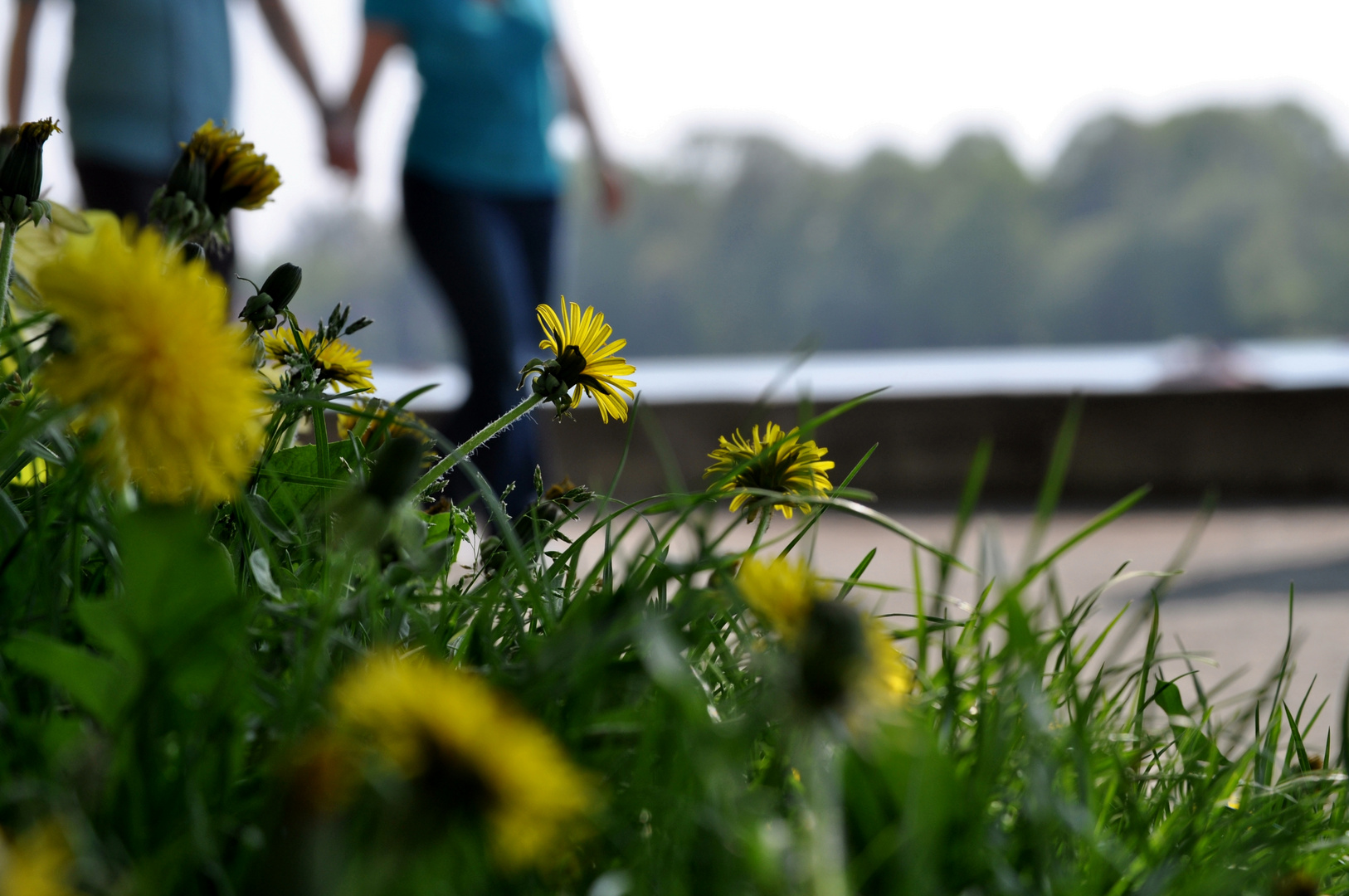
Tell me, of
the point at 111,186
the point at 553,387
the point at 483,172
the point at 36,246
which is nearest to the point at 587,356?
the point at 553,387

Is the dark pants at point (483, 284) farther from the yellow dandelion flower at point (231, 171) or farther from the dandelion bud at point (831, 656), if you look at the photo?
the dandelion bud at point (831, 656)

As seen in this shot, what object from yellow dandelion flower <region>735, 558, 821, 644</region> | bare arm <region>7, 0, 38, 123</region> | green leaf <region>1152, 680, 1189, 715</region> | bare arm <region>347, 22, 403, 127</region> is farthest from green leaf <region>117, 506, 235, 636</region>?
bare arm <region>347, 22, 403, 127</region>

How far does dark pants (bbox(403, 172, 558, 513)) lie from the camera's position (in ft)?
5.54

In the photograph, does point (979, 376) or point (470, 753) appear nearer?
point (470, 753)

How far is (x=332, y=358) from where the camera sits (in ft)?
1.43

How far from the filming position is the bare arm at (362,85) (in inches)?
70.7

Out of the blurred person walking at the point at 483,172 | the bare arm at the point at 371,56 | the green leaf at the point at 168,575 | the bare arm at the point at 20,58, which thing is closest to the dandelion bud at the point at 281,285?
the green leaf at the point at 168,575

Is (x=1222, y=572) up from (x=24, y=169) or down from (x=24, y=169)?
down

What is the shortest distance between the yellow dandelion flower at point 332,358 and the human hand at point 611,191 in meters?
2.06

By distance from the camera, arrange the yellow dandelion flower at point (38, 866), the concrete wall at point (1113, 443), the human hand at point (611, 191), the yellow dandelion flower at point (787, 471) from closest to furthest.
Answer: the yellow dandelion flower at point (38, 866)
the yellow dandelion flower at point (787, 471)
the human hand at point (611, 191)
the concrete wall at point (1113, 443)

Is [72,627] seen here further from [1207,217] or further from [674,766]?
[1207,217]

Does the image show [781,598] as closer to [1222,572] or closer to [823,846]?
[823,846]

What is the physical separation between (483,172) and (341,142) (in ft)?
0.87

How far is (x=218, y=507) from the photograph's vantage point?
351mm
